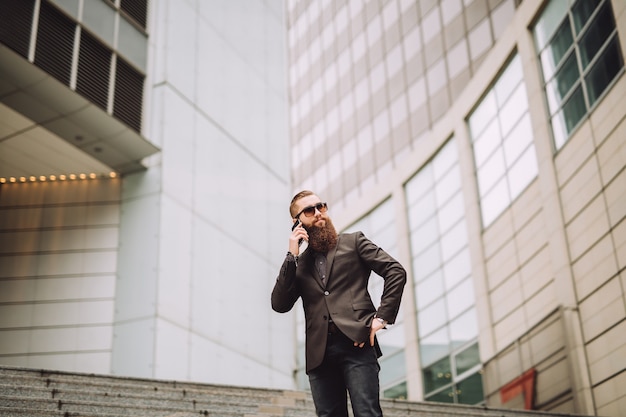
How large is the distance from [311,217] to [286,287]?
1.50 ft

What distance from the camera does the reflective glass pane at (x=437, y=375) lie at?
30.5 metres

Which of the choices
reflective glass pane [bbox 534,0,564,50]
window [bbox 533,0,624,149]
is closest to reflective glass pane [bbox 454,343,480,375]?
window [bbox 533,0,624,149]

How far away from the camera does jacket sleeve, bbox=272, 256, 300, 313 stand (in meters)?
4.79

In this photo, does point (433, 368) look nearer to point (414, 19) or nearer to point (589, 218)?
point (589, 218)

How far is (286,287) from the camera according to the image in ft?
15.8

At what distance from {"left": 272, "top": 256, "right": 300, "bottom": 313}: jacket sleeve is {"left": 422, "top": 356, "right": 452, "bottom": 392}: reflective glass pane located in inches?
1041

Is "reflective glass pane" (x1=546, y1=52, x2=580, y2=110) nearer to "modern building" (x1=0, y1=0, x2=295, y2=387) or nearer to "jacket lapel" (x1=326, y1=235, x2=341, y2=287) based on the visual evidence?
"modern building" (x1=0, y1=0, x2=295, y2=387)

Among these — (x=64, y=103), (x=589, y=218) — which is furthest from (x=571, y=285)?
(x=64, y=103)

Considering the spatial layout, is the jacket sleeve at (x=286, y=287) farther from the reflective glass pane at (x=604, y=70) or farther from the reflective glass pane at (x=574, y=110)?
the reflective glass pane at (x=574, y=110)

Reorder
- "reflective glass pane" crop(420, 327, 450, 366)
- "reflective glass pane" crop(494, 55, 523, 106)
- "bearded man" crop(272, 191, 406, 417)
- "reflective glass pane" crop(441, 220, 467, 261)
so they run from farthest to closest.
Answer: "reflective glass pane" crop(420, 327, 450, 366)
"reflective glass pane" crop(441, 220, 467, 261)
"reflective glass pane" crop(494, 55, 523, 106)
"bearded man" crop(272, 191, 406, 417)

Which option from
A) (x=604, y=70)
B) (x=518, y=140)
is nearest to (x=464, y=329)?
(x=518, y=140)

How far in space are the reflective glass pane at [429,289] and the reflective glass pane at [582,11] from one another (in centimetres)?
1281

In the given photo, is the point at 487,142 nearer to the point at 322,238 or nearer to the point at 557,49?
the point at 557,49

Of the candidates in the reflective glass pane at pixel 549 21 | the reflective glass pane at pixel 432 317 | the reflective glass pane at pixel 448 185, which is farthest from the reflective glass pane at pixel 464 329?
the reflective glass pane at pixel 549 21
